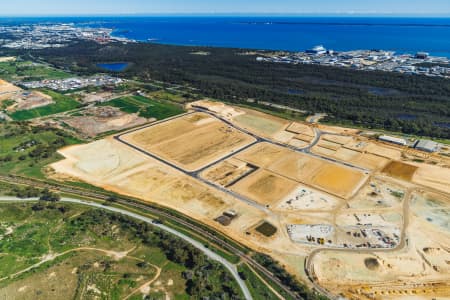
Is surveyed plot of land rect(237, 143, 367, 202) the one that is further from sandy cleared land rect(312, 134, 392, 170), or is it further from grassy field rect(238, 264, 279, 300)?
grassy field rect(238, 264, 279, 300)

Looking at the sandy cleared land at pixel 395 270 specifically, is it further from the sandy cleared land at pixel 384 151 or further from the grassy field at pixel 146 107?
the grassy field at pixel 146 107

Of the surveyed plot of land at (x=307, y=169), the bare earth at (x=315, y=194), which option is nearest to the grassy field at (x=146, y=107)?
the bare earth at (x=315, y=194)

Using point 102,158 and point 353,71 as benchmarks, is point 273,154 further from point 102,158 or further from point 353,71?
point 353,71

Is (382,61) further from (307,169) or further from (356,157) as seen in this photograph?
(307,169)

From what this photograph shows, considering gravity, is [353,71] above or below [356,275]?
above

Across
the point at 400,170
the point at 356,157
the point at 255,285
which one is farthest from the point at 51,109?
the point at 400,170

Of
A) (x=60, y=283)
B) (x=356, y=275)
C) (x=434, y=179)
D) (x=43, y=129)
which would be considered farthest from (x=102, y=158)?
(x=434, y=179)
